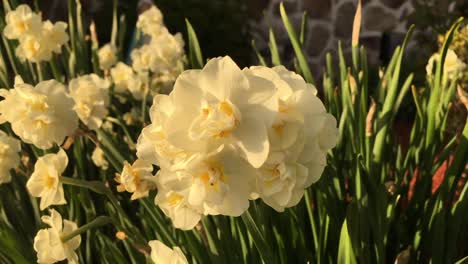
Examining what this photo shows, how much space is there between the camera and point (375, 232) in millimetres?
956

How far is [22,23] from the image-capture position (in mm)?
1393

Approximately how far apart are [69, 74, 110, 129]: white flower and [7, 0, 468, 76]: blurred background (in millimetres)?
2666

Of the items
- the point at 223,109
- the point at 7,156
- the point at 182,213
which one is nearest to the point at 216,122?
the point at 223,109

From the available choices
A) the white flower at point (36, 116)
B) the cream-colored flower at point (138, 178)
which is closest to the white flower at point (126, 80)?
the white flower at point (36, 116)

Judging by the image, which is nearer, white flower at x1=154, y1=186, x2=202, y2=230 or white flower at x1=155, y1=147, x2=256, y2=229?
white flower at x1=155, y1=147, x2=256, y2=229

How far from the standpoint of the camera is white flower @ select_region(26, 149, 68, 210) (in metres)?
0.94

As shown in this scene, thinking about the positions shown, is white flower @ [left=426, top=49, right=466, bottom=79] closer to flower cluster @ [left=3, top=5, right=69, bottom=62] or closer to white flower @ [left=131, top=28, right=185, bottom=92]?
white flower @ [left=131, top=28, right=185, bottom=92]

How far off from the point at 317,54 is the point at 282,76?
198 inches

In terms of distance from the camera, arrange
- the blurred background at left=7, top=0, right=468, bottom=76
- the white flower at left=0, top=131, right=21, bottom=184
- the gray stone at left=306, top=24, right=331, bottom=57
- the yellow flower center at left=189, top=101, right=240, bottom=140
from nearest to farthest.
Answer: the yellow flower center at left=189, top=101, right=240, bottom=140, the white flower at left=0, top=131, right=21, bottom=184, the blurred background at left=7, top=0, right=468, bottom=76, the gray stone at left=306, top=24, right=331, bottom=57

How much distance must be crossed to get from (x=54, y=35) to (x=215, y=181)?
3.07 feet

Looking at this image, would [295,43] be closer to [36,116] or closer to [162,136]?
[36,116]

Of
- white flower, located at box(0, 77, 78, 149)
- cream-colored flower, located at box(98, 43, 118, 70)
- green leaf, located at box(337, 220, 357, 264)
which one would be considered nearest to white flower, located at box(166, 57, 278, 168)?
green leaf, located at box(337, 220, 357, 264)

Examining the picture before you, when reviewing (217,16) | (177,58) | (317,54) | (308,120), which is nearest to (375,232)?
(308,120)

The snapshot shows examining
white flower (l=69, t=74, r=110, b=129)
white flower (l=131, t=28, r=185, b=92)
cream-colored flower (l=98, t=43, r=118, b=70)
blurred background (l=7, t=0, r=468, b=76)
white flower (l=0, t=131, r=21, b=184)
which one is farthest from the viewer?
blurred background (l=7, t=0, r=468, b=76)
